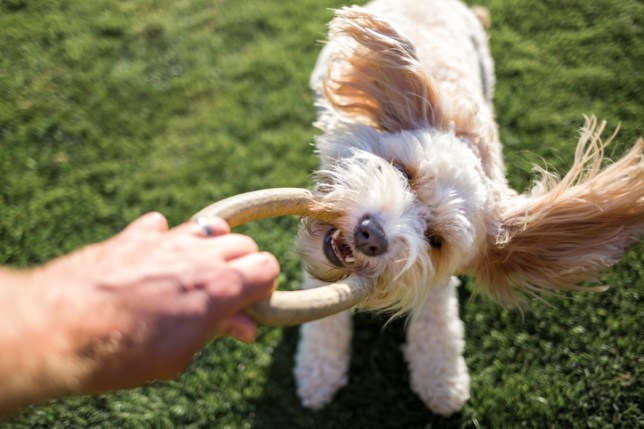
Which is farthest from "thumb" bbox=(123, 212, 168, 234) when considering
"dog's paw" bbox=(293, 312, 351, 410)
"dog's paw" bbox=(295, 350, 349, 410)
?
"dog's paw" bbox=(295, 350, 349, 410)

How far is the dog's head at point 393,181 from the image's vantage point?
7.17 feet

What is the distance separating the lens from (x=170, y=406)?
3.19 m

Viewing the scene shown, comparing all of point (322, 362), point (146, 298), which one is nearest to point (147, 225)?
point (146, 298)

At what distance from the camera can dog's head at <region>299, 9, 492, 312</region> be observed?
2186 millimetres

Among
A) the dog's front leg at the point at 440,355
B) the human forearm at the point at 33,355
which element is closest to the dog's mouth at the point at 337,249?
the dog's front leg at the point at 440,355

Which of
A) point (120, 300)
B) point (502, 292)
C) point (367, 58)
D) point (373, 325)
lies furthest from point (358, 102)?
point (120, 300)

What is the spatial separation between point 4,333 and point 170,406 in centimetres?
234

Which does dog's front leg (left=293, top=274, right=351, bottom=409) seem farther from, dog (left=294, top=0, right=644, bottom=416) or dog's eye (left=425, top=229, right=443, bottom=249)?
dog's eye (left=425, top=229, right=443, bottom=249)

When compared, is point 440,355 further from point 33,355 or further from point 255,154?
point 33,355

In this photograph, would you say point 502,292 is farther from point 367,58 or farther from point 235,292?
point 235,292

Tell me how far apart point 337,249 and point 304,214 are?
0.25m

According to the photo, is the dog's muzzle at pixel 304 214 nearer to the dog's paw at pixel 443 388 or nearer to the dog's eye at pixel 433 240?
the dog's eye at pixel 433 240

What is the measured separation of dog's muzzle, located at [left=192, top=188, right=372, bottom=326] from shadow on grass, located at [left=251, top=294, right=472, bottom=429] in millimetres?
1368

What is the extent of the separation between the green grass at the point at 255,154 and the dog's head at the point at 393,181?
97cm
